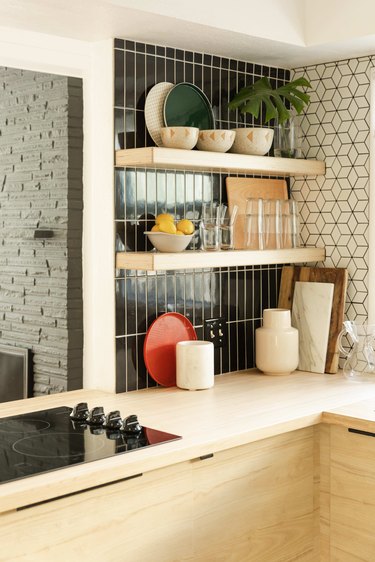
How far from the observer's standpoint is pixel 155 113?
2.84 meters

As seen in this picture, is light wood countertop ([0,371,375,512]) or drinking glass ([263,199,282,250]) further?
drinking glass ([263,199,282,250])

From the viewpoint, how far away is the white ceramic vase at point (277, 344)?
10.1ft

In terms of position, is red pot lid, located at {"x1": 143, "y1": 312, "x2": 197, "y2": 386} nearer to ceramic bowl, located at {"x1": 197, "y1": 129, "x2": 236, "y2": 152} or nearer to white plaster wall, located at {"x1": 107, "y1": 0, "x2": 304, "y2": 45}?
ceramic bowl, located at {"x1": 197, "y1": 129, "x2": 236, "y2": 152}

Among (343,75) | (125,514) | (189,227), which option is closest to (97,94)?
(189,227)

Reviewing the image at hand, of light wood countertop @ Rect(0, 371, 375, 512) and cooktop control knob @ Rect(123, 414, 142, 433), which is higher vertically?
cooktop control knob @ Rect(123, 414, 142, 433)

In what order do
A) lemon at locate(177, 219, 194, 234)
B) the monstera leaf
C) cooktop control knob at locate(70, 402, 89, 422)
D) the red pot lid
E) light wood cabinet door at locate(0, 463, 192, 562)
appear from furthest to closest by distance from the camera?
the monstera leaf, the red pot lid, lemon at locate(177, 219, 194, 234), cooktop control knob at locate(70, 402, 89, 422), light wood cabinet door at locate(0, 463, 192, 562)

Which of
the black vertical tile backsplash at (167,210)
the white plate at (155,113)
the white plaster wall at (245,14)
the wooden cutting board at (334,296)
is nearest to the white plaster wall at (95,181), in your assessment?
the black vertical tile backsplash at (167,210)

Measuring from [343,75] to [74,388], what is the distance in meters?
1.60

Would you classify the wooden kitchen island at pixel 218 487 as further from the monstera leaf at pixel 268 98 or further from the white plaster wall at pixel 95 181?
the monstera leaf at pixel 268 98

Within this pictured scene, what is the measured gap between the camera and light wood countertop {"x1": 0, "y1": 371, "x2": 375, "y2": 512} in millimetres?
1908

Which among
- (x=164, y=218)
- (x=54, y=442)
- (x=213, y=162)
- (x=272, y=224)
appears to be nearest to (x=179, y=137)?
(x=213, y=162)

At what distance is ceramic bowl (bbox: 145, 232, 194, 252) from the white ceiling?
0.67m

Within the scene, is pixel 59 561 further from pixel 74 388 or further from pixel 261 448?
pixel 74 388

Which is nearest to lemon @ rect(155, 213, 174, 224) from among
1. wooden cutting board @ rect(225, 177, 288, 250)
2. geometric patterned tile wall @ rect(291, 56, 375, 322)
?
wooden cutting board @ rect(225, 177, 288, 250)
